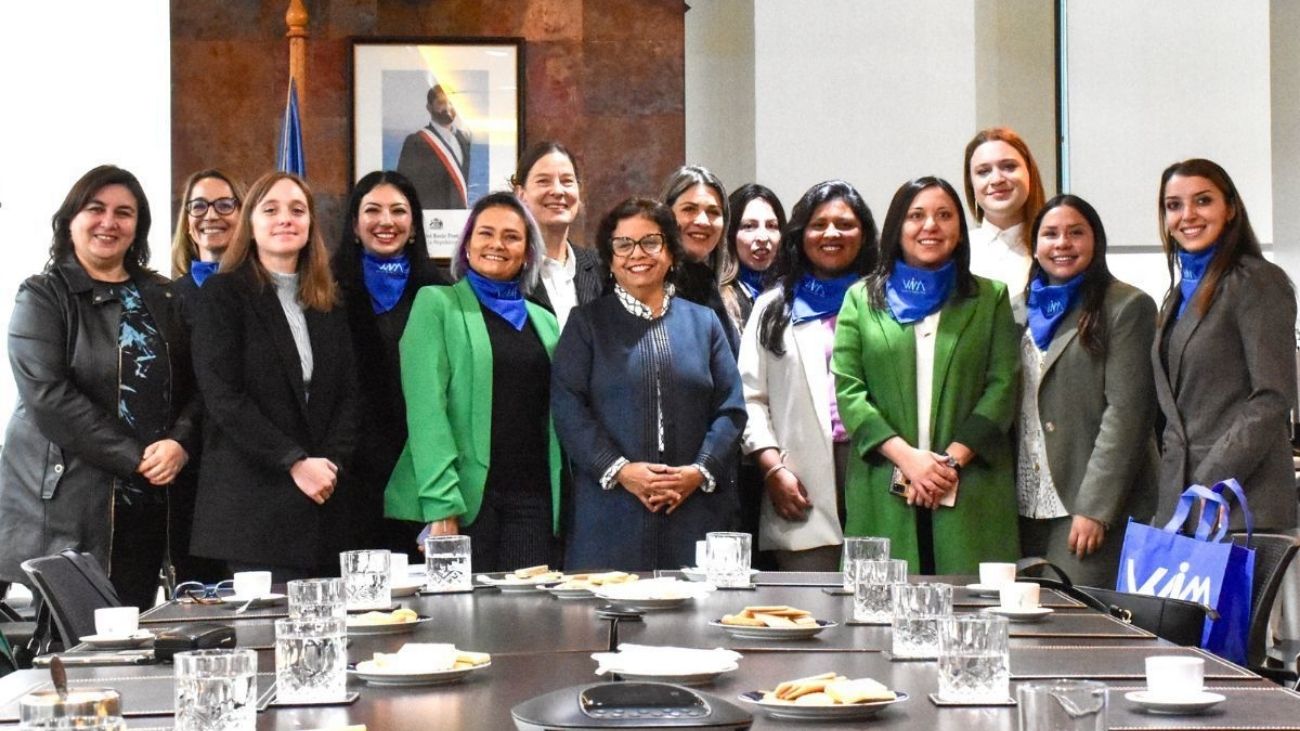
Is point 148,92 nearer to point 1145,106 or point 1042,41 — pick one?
point 1042,41

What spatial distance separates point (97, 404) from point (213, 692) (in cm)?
277

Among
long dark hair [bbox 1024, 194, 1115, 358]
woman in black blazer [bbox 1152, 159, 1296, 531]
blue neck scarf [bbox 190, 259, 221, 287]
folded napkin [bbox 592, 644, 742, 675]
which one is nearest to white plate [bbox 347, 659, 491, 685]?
folded napkin [bbox 592, 644, 742, 675]

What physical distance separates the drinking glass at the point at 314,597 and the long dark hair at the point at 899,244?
2.21 meters

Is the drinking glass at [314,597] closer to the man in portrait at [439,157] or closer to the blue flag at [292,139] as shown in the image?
the blue flag at [292,139]

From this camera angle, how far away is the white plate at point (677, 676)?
197 centimetres

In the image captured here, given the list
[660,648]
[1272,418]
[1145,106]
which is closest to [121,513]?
[660,648]

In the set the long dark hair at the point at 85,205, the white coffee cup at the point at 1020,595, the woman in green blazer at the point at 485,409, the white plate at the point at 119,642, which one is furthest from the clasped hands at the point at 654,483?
the white plate at the point at 119,642

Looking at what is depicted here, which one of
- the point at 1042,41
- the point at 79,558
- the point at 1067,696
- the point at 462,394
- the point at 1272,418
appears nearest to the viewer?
the point at 1067,696

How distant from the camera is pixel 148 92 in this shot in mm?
6805

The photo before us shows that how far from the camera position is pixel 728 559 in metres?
3.10

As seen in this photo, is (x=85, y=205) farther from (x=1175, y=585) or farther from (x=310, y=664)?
(x=1175, y=585)

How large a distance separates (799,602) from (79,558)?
1423 mm

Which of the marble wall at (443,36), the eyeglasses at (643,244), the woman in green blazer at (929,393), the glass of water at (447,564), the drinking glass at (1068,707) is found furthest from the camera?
the marble wall at (443,36)

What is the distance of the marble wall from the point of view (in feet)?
23.7
